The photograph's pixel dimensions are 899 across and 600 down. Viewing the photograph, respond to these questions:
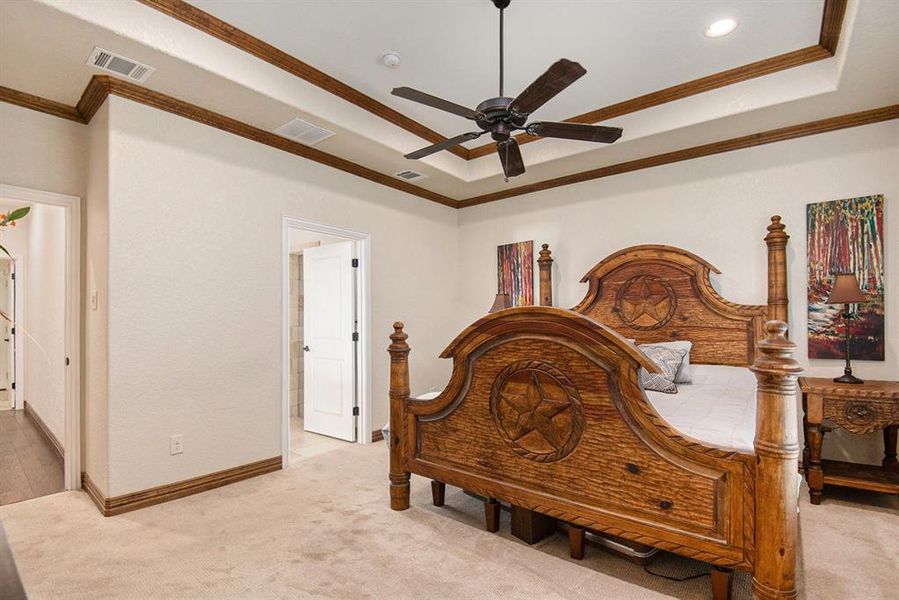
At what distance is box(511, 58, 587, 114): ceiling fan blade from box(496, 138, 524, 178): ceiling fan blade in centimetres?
37

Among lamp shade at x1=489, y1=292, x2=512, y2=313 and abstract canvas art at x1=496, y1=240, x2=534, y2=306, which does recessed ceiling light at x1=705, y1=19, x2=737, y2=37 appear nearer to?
abstract canvas art at x1=496, y1=240, x2=534, y2=306

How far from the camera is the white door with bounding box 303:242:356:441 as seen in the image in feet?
15.0

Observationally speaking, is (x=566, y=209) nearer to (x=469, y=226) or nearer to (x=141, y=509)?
(x=469, y=226)

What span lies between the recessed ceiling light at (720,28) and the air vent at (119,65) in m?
3.38

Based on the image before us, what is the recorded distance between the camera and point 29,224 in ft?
18.5

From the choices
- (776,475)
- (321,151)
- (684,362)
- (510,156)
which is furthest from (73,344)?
(684,362)

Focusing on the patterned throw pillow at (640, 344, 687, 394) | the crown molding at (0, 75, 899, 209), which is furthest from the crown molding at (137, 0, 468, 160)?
→ the patterned throw pillow at (640, 344, 687, 394)

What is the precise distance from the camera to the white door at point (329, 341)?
4.57 m

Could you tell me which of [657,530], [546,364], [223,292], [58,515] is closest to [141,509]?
[58,515]

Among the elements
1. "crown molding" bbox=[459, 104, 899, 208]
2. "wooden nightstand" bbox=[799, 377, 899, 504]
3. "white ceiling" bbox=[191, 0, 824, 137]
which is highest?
"white ceiling" bbox=[191, 0, 824, 137]

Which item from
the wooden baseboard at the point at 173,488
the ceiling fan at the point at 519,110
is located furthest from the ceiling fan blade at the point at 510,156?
the wooden baseboard at the point at 173,488

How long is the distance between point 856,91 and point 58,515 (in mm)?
5761

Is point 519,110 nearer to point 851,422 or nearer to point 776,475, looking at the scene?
point 776,475

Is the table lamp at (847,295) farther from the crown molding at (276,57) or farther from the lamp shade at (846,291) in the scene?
the crown molding at (276,57)
